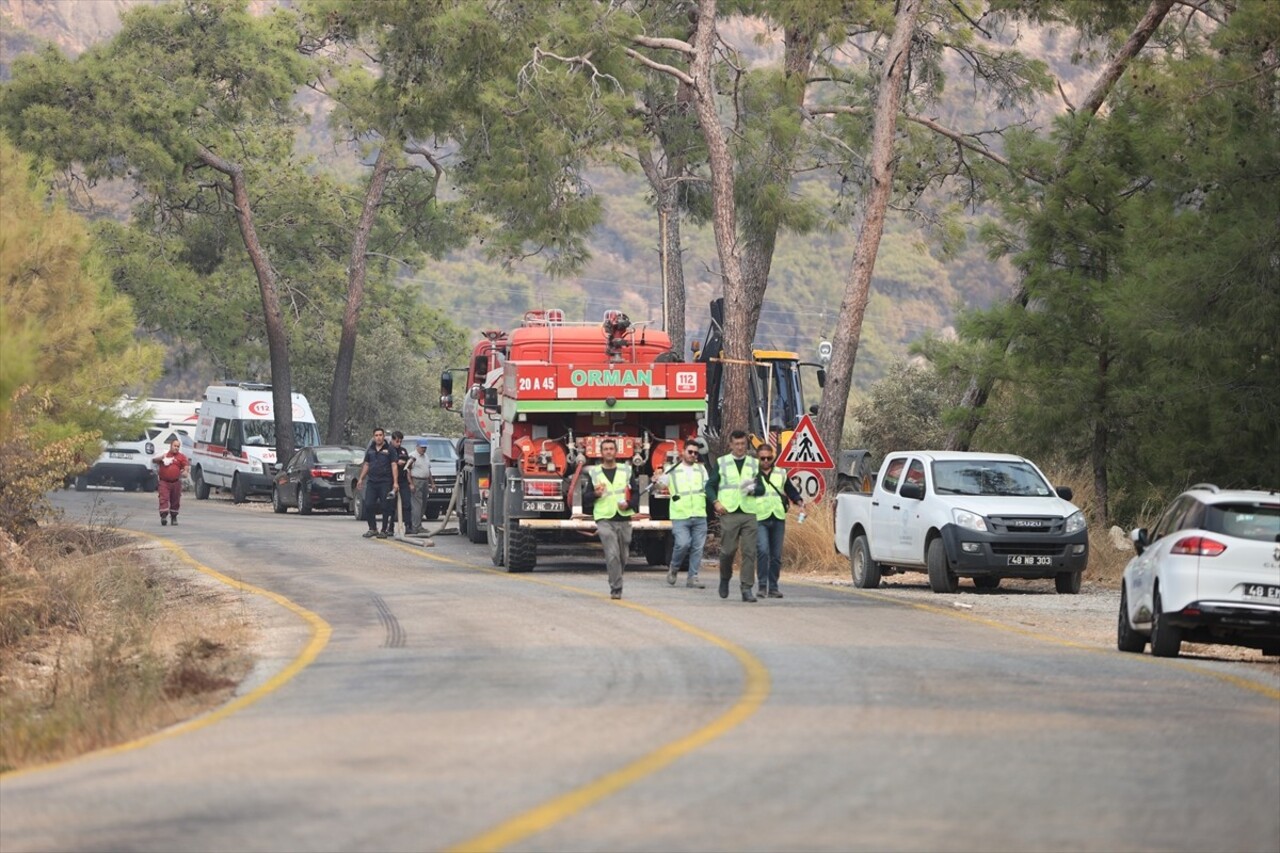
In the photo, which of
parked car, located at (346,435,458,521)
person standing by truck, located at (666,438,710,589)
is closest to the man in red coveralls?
parked car, located at (346,435,458,521)

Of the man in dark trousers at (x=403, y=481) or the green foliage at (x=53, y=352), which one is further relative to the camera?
the man in dark trousers at (x=403, y=481)

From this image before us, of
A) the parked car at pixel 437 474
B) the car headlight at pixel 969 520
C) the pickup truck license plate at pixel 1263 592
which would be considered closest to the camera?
the pickup truck license plate at pixel 1263 592

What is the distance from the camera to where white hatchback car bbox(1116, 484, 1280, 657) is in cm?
1638

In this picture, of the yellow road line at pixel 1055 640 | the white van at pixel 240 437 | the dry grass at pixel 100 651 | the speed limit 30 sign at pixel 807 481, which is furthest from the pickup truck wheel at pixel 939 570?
the white van at pixel 240 437

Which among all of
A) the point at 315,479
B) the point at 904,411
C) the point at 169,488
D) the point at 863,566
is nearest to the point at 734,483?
the point at 863,566

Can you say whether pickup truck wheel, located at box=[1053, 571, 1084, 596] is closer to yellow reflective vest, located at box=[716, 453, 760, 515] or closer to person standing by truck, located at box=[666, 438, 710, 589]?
person standing by truck, located at box=[666, 438, 710, 589]

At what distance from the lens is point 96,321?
3334 centimetres

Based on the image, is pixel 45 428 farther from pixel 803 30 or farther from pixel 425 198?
pixel 425 198

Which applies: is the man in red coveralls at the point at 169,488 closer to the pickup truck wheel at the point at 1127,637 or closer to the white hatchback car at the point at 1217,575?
the pickup truck wheel at the point at 1127,637

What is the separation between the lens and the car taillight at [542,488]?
27562 mm

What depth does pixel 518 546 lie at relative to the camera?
90.6 feet

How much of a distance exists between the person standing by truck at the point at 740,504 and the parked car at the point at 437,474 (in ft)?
68.5

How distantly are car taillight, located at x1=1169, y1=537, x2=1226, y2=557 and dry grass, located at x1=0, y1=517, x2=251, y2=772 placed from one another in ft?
24.6

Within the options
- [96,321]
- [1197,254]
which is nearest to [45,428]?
[96,321]
